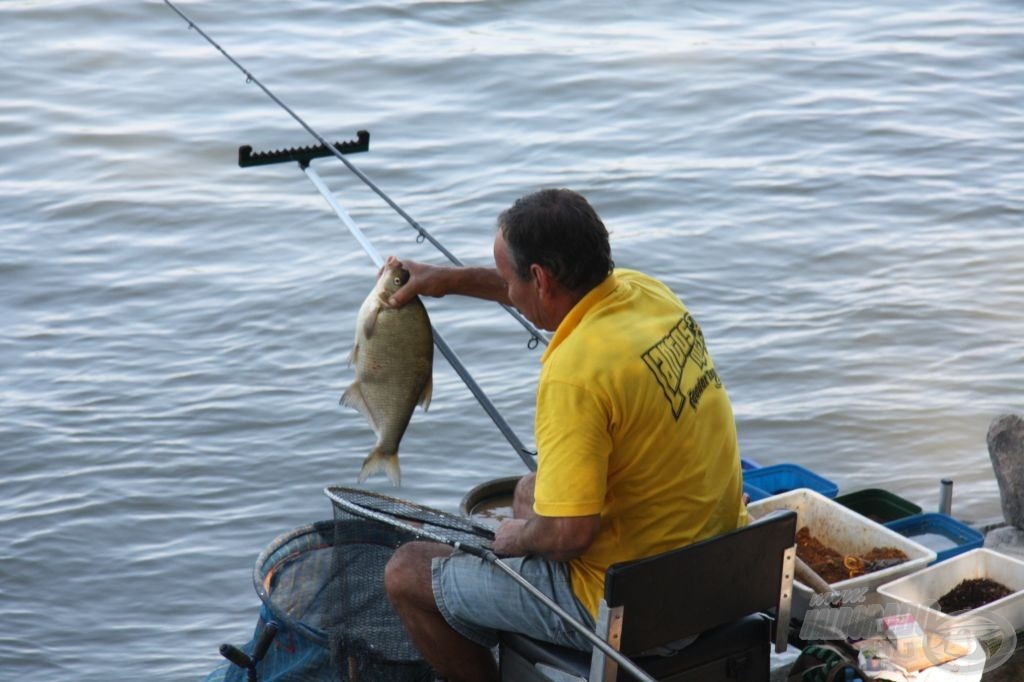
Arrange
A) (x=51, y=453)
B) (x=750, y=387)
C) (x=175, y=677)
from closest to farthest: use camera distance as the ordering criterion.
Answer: (x=175, y=677), (x=51, y=453), (x=750, y=387)

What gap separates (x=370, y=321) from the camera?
10.6 ft

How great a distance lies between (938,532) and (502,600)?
5.92 feet

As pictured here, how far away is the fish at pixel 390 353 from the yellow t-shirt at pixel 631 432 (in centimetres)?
48

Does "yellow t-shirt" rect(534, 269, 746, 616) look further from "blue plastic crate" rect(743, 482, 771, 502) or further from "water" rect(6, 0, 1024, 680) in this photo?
"water" rect(6, 0, 1024, 680)

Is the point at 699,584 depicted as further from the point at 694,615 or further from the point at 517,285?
the point at 517,285

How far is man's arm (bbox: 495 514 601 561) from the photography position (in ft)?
8.83

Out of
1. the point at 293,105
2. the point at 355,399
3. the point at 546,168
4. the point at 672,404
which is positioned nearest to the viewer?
the point at 672,404

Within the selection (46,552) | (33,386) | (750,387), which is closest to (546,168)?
(750,387)

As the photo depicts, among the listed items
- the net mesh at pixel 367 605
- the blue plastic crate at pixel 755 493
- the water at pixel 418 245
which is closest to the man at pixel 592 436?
the net mesh at pixel 367 605

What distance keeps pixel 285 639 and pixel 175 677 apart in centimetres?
184

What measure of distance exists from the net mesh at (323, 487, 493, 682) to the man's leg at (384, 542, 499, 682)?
12 cm

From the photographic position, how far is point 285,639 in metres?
3.38

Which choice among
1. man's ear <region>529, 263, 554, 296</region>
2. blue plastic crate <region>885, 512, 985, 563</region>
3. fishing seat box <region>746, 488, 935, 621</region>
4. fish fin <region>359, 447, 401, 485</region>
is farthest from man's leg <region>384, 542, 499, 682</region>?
blue plastic crate <region>885, 512, 985, 563</region>

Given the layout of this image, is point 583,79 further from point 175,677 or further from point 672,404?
point 672,404
